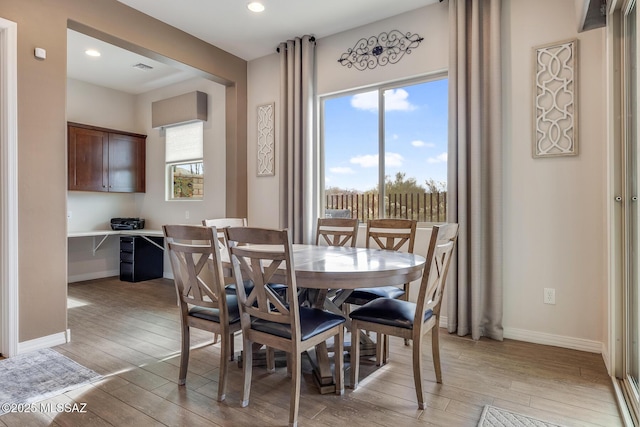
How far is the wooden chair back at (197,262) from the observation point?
2021mm

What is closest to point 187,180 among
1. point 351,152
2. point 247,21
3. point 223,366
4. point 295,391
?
point 247,21

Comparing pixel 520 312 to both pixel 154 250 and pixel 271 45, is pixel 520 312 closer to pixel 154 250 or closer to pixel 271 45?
pixel 271 45

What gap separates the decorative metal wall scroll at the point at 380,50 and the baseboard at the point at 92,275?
15.6 feet

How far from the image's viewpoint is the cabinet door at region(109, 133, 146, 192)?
18.2ft

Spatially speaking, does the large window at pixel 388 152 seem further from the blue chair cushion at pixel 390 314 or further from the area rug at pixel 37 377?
the area rug at pixel 37 377

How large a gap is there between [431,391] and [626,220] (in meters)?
1.59

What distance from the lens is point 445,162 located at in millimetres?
3473

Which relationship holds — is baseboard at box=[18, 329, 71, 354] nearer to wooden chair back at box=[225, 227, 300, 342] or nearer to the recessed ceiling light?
wooden chair back at box=[225, 227, 300, 342]

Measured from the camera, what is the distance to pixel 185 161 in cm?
550

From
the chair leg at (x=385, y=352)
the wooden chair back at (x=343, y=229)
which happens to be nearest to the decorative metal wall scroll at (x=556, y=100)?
the wooden chair back at (x=343, y=229)

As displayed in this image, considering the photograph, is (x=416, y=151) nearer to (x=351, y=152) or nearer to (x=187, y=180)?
(x=351, y=152)

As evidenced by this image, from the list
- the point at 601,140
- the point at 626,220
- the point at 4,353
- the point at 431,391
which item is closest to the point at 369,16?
the point at 601,140

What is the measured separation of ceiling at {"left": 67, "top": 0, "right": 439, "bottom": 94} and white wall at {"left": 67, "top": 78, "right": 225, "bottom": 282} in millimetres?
793

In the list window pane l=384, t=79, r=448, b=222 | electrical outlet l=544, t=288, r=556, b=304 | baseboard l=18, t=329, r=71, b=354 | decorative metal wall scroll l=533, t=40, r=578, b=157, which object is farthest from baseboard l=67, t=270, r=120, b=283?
decorative metal wall scroll l=533, t=40, r=578, b=157
